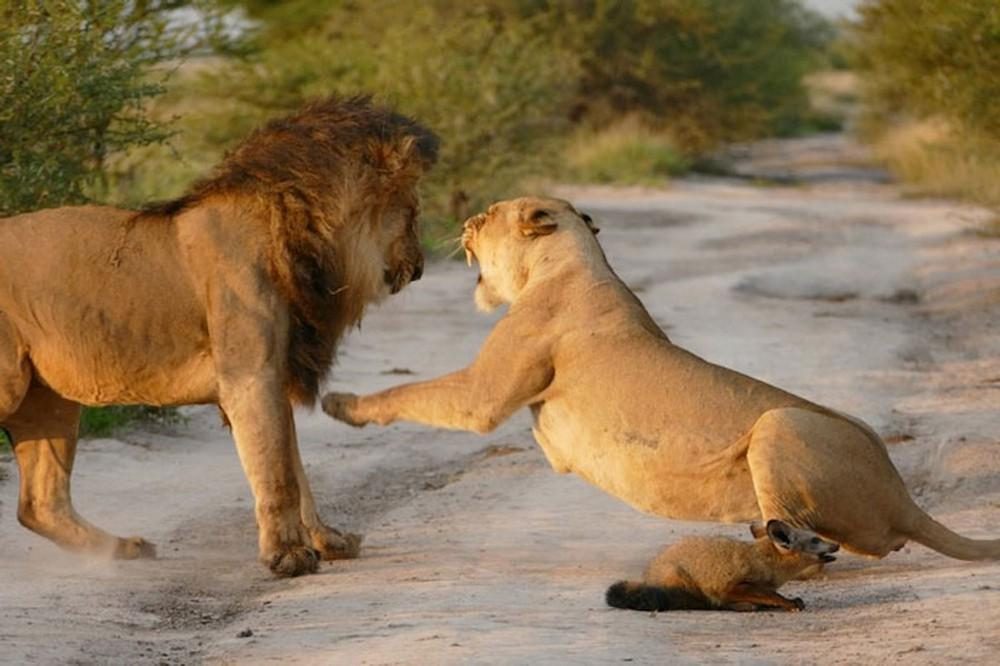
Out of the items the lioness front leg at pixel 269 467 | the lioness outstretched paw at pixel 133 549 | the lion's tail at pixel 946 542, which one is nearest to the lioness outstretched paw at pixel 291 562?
the lioness front leg at pixel 269 467

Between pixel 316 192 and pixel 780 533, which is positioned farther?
pixel 316 192

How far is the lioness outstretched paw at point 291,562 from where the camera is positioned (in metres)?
6.58

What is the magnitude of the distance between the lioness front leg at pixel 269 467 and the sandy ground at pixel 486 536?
10 centimetres

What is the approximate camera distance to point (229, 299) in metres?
6.71

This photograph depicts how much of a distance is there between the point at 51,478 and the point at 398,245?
4.91 ft

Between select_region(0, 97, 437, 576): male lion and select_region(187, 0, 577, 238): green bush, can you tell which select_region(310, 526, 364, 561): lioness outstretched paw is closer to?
select_region(0, 97, 437, 576): male lion

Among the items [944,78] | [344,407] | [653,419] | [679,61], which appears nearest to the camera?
[653,419]

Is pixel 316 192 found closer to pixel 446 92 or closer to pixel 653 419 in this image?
pixel 653 419

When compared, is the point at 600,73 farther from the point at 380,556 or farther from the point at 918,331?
the point at 380,556

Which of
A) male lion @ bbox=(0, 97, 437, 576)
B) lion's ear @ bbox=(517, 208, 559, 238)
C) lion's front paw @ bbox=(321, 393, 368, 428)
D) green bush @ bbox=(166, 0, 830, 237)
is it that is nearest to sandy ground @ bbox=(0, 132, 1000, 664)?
male lion @ bbox=(0, 97, 437, 576)

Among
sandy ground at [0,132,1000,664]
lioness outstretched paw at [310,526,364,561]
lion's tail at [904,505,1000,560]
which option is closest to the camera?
sandy ground at [0,132,1000,664]

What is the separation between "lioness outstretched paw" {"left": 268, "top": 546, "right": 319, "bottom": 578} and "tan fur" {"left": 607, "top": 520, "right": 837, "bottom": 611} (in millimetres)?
1200

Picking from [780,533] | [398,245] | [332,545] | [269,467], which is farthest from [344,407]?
[780,533]

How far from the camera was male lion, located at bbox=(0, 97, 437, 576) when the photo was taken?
262 inches
